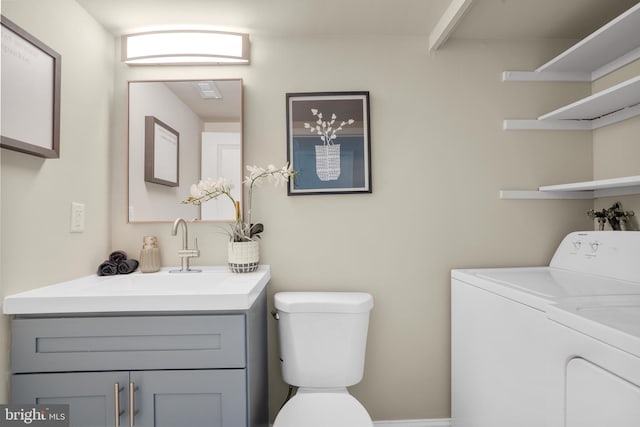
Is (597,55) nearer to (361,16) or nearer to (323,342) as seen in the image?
(361,16)

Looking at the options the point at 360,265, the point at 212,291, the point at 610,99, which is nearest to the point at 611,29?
the point at 610,99

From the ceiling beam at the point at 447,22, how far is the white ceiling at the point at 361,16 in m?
0.03

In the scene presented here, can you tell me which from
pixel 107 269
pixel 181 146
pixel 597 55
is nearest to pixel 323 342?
pixel 107 269

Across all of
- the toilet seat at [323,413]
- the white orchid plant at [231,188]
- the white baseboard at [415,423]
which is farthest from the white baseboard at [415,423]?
the white orchid plant at [231,188]

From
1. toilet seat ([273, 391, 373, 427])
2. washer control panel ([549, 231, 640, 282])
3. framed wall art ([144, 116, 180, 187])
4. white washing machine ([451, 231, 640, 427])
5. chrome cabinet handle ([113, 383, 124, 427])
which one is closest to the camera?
white washing machine ([451, 231, 640, 427])

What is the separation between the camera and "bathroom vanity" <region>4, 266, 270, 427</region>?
→ 1177mm

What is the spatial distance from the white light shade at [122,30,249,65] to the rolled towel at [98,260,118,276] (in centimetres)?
107

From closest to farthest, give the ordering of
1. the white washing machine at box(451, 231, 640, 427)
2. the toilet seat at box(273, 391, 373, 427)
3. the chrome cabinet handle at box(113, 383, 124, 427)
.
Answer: the white washing machine at box(451, 231, 640, 427) → the chrome cabinet handle at box(113, 383, 124, 427) → the toilet seat at box(273, 391, 373, 427)

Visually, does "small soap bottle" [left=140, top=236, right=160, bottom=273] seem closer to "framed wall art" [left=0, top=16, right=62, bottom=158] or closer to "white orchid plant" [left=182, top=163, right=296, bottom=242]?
"white orchid plant" [left=182, top=163, right=296, bottom=242]

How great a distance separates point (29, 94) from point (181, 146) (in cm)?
67

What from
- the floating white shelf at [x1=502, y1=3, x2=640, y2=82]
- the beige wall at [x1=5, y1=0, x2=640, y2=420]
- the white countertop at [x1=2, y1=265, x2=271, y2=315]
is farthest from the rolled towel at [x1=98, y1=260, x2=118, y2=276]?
the floating white shelf at [x1=502, y1=3, x2=640, y2=82]

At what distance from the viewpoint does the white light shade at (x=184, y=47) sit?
71.2 inches

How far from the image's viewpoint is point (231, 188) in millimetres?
1854

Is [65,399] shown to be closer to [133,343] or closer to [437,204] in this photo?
[133,343]
